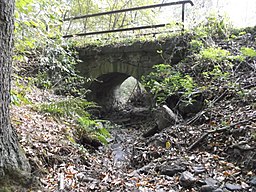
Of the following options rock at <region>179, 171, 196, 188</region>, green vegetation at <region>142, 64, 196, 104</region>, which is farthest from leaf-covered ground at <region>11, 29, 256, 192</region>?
green vegetation at <region>142, 64, 196, 104</region>

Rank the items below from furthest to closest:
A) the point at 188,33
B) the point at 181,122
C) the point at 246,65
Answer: the point at 188,33
the point at 246,65
the point at 181,122

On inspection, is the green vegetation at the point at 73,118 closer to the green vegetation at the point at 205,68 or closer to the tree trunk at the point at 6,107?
the green vegetation at the point at 205,68

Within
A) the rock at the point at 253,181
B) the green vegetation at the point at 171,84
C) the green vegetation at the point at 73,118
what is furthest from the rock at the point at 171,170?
the green vegetation at the point at 171,84

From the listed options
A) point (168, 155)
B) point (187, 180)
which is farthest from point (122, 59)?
point (187, 180)

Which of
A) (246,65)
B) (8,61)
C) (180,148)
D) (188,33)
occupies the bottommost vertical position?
(180,148)

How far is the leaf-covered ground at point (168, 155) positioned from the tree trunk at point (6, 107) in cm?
29

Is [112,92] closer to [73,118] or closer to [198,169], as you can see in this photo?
[73,118]

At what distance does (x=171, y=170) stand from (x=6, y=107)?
1.81 meters

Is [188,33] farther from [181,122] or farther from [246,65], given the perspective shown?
[181,122]

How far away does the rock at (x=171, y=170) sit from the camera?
2.68 metres

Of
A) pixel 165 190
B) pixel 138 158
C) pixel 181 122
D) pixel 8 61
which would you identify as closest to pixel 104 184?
pixel 165 190

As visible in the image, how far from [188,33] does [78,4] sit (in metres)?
6.78

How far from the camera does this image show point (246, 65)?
194 inches

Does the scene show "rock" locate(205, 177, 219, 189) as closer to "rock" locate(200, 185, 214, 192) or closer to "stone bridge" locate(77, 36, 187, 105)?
"rock" locate(200, 185, 214, 192)
